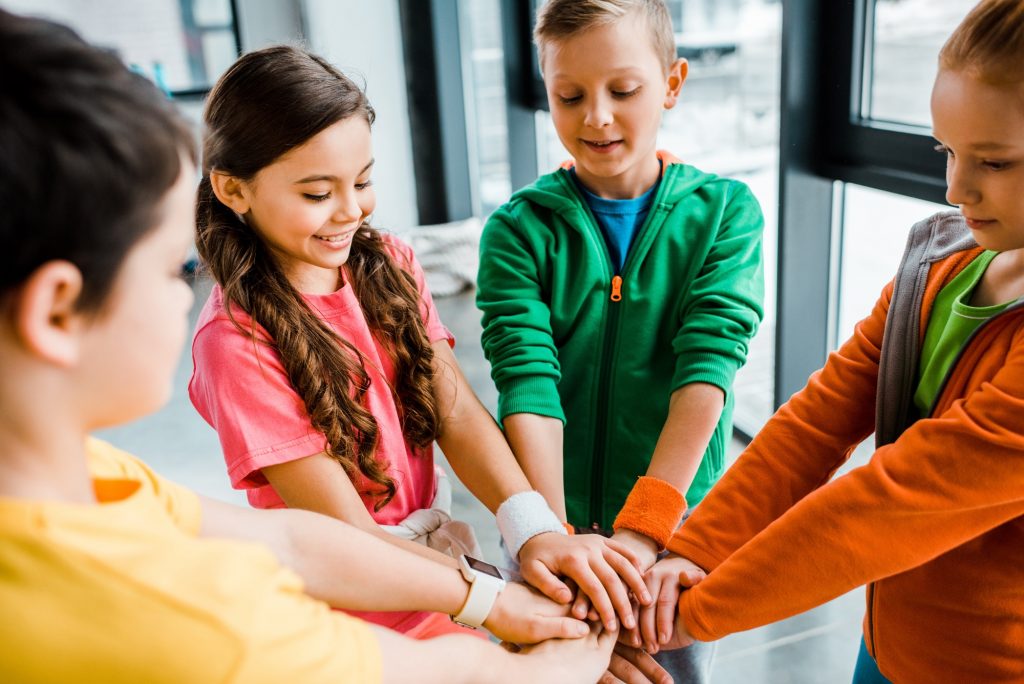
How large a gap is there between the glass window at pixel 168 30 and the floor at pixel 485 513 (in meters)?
1.85

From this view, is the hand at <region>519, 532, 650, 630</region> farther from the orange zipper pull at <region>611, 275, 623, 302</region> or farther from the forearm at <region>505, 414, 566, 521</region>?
the orange zipper pull at <region>611, 275, 623, 302</region>

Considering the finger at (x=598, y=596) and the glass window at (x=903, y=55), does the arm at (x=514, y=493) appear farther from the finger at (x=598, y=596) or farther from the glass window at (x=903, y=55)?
the glass window at (x=903, y=55)

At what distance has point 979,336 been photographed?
890mm

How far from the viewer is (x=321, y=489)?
3.63ft

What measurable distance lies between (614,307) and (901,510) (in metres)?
0.53

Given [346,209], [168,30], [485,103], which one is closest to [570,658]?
[346,209]

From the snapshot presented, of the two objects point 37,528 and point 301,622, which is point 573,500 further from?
point 37,528

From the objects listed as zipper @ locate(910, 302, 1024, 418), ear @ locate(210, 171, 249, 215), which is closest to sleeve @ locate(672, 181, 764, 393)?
zipper @ locate(910, 302, 1024, 418)

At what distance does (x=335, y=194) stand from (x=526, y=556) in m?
0.52

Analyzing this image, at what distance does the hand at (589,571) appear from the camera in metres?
1.14

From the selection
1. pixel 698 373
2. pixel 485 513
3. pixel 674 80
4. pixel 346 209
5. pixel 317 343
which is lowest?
pixel 485 513

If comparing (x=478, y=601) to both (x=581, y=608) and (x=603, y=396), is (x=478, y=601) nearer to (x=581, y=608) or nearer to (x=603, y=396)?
(x=581, y=608)

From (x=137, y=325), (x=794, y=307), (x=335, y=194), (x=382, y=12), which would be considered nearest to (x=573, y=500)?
(x=335, y=194)

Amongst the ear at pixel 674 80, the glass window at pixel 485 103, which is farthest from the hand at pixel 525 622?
the glass window at pixel 485 103
